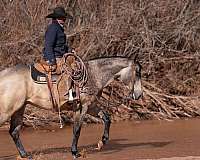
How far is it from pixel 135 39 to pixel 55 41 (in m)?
6.26

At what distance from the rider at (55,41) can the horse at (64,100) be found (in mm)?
464

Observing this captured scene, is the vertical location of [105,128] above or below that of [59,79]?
below

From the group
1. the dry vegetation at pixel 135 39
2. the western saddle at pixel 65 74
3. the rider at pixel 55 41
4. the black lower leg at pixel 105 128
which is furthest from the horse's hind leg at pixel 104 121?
the dry vegetation at pixel 135 39

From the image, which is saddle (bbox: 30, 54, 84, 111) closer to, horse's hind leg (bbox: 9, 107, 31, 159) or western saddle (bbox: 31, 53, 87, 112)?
western saddle (bbox: 31, 53, 87, 112)

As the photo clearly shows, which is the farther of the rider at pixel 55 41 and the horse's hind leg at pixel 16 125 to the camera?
the horse's hind leg at pixel 16 125

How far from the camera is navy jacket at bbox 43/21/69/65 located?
10438mm

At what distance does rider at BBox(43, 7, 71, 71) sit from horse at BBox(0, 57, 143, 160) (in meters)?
0.46

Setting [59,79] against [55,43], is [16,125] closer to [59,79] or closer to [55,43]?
[59,79]

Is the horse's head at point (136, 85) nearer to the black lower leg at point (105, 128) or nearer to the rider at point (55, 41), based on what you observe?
the black lower leg at point (105, 128)

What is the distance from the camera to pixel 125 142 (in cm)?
1262

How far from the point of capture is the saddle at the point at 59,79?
1051 centimetres

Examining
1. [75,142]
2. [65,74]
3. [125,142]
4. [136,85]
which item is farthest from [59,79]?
[125,142]

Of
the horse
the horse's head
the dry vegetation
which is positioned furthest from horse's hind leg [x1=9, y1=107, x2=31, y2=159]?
the dry vegetation

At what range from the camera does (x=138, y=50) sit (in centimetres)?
1655
